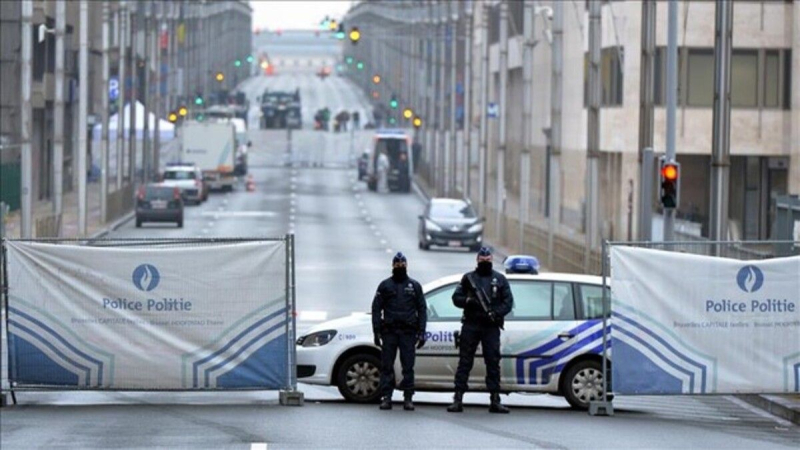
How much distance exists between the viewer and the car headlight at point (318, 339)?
853 inches

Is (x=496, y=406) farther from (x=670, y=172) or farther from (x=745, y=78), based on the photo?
(x=745, y=78)

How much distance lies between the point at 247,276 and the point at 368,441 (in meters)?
3.59

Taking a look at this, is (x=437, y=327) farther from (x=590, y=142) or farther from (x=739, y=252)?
(x=590, y=142)

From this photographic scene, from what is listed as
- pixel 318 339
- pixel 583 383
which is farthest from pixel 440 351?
pixel 583 383

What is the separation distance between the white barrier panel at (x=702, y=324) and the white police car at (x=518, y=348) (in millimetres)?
617

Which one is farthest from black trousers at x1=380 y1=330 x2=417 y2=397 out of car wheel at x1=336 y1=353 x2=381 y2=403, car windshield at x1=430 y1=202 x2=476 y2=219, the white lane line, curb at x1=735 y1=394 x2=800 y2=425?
the white lane line

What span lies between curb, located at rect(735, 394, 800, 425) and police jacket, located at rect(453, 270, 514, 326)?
3.39m

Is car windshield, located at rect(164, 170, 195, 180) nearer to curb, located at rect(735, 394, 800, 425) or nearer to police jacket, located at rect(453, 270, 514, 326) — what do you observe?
curb, located at rect(735, 394, 800, 425)

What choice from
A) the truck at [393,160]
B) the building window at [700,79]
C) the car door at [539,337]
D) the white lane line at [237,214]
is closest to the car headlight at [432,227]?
the building window at [700,79]

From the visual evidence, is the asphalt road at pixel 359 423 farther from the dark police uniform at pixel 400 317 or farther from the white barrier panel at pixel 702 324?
the dark police uniform at pixel 400 317

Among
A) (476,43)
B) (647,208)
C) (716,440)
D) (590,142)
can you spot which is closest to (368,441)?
(716,440)

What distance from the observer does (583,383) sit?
21.3 metres

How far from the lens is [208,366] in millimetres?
21234

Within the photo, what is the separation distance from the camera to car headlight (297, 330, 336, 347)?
71.1ft
